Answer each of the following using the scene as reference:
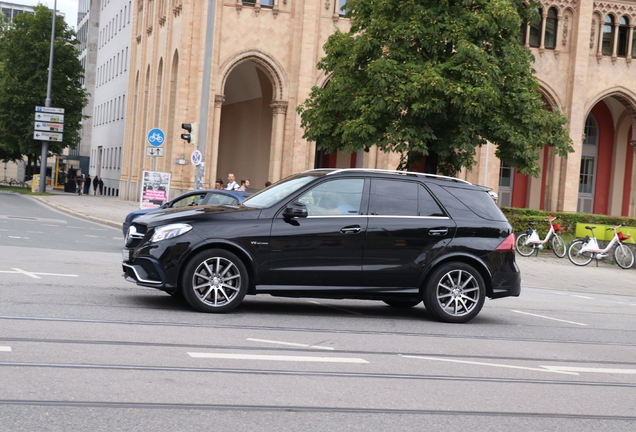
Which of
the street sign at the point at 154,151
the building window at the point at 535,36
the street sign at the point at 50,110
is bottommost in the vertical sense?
the street sign at the point at 154,151

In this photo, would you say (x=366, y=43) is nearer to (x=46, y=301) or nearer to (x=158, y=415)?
(x=46, y=301)

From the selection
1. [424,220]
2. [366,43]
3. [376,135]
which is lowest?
[424,220]

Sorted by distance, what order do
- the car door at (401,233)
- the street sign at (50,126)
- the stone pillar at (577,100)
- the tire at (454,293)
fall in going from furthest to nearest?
the street sign at (50,126)
the stone pillar at (577,100)
the tire at (454,293)
the car door at (401,233)

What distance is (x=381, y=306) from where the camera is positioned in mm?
13281

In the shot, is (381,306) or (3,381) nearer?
(3,381)

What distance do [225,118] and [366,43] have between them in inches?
1238

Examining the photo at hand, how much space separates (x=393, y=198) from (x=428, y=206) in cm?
44

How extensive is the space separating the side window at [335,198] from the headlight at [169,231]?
132 cm

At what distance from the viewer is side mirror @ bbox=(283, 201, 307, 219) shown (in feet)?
35.6

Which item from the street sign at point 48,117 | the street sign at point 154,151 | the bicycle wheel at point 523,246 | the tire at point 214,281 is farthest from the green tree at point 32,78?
the tire at point 214,281

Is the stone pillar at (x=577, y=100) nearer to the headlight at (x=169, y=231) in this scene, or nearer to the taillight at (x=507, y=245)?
the taillight at (x=507, y=245)

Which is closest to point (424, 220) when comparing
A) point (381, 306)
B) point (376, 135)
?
point (381, 306)

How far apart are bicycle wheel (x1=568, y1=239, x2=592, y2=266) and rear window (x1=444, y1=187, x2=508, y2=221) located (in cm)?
1703

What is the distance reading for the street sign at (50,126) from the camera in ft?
212
